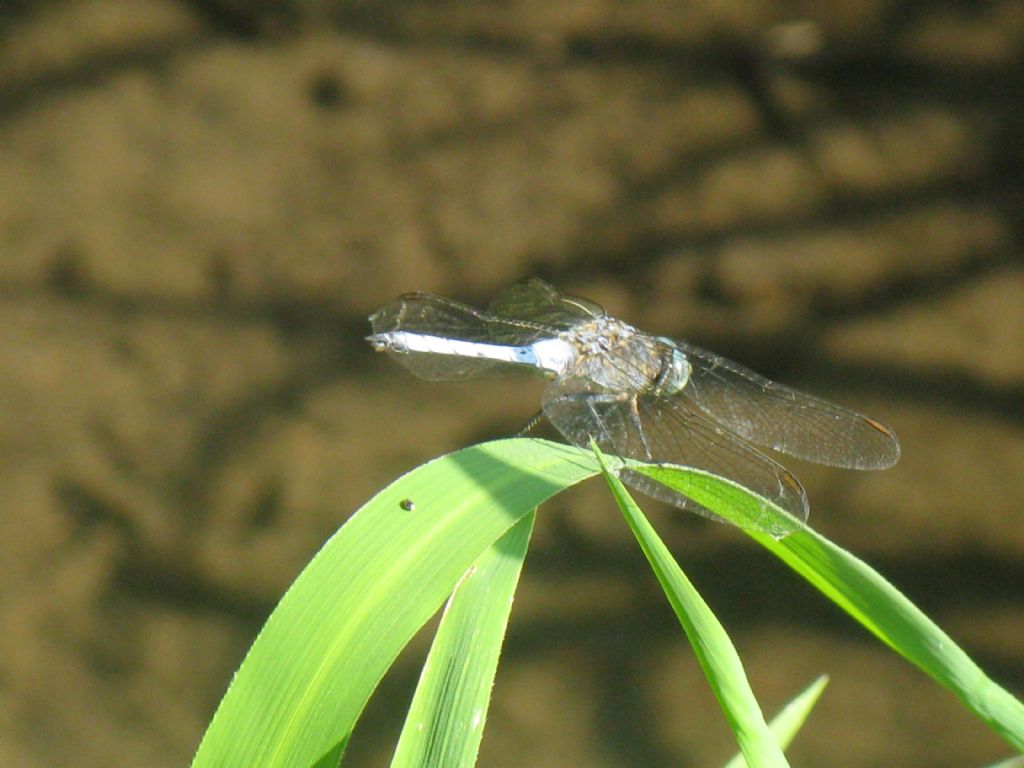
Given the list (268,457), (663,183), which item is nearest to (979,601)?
(663,183)

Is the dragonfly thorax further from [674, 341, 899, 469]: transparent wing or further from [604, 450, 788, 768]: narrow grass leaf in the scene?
[604, 450, 788, 768]: narrow grass leaf

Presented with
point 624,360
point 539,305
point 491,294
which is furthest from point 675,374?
point 491,294

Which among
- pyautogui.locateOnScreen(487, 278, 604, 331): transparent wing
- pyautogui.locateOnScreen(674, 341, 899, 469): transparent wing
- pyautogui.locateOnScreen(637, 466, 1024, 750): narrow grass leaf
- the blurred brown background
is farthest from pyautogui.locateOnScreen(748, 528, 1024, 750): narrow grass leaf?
the blurred brown background

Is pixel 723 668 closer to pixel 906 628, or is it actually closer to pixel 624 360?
pixel 906 628

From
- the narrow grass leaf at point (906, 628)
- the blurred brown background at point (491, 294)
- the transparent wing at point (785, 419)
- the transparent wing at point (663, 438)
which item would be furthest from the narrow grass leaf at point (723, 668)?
the blurred brown background at point (491, 294)

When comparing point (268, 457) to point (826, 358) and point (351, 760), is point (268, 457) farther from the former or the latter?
point (826, 358)
